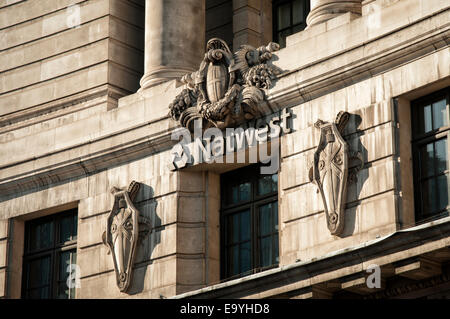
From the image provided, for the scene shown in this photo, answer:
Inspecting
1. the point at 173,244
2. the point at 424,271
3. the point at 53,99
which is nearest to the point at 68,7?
the point at 53,99

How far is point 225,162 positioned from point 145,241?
2995 mm

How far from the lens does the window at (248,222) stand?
38.1 m

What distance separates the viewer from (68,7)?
4503cm

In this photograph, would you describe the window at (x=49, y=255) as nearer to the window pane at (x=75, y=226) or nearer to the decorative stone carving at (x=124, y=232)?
the window pane at (x=75, y=226)

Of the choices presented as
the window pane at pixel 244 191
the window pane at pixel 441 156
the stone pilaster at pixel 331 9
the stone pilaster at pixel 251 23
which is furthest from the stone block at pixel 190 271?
the stone pilaster at pixel 251 23

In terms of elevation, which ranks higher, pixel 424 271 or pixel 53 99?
pixel 53 99

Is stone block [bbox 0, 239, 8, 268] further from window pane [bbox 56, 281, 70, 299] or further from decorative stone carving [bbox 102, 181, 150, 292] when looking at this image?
decorative stone carving [bbox 102, 181, 150, 292]

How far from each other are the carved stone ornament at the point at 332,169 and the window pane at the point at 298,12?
787cm

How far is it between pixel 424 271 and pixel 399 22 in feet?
20.2

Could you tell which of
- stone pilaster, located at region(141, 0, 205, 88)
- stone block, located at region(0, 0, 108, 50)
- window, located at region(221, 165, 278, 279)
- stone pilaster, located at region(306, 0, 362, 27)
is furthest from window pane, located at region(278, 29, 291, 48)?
window, located at region(221, 165, 278, 279)
